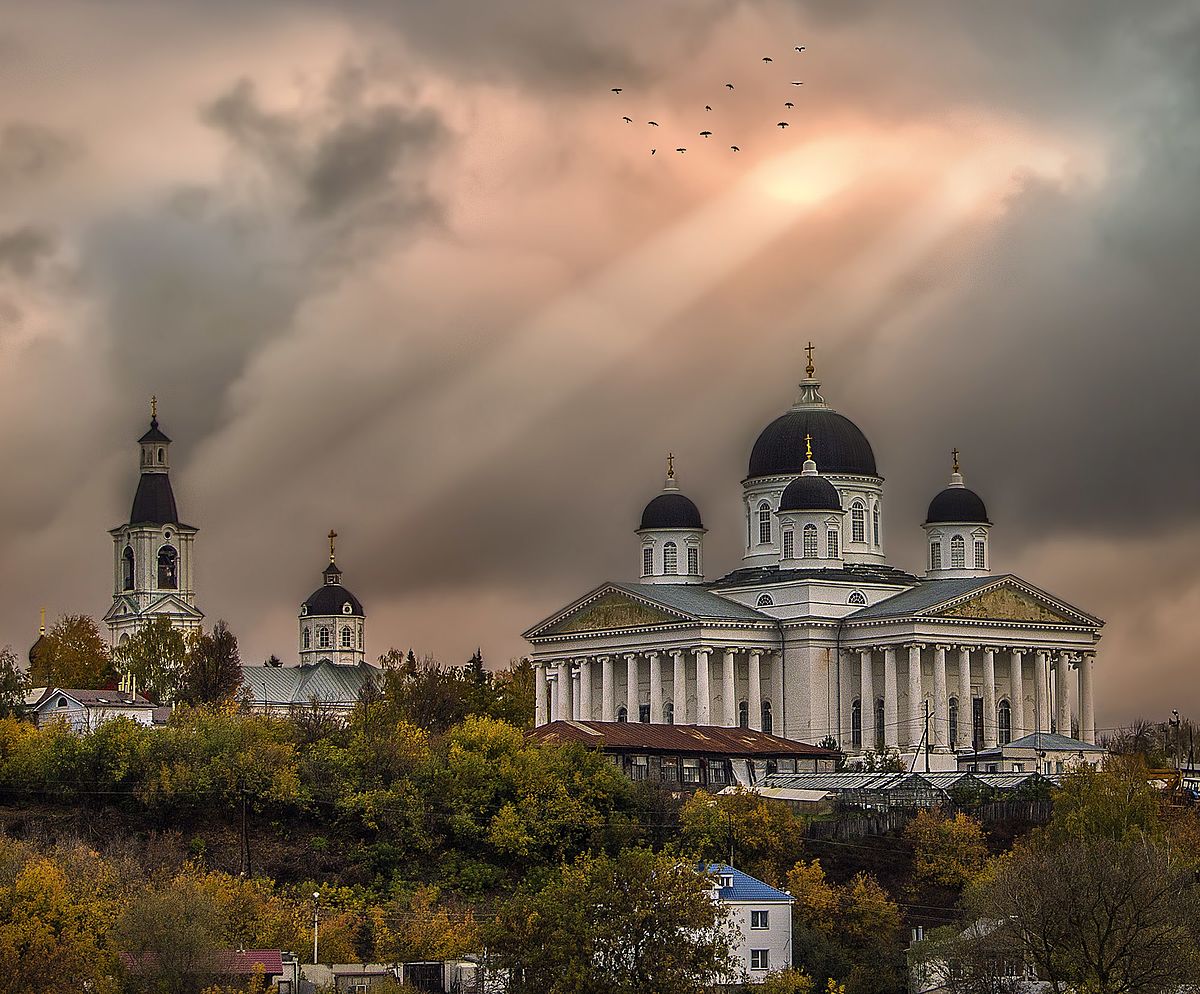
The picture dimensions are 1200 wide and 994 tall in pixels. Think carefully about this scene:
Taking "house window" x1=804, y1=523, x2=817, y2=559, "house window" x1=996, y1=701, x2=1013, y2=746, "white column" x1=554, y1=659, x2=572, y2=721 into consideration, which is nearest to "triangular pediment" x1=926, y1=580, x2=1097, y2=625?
"house window" x1=996, y1=701, x2=1013, y2=746

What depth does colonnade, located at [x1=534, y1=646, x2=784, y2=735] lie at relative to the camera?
12244 centimetres

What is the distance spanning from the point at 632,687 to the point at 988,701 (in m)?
15.4

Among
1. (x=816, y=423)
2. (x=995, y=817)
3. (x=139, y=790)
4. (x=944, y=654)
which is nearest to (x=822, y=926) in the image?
(x=995, y=817)

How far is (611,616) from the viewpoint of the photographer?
416 ft

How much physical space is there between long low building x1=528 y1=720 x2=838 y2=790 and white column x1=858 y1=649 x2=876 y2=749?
6.89 meters

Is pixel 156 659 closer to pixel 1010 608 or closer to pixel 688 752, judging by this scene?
pixel 688 752

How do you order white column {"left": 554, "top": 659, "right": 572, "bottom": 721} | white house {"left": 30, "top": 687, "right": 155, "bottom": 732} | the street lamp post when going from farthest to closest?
1. white column {"left": 554, "top": 659, "right": 572, "bottom": 721}
2. white house {"left": 30, "top": 687, "right": 155, "bottom": 732}
3. the street lamp post

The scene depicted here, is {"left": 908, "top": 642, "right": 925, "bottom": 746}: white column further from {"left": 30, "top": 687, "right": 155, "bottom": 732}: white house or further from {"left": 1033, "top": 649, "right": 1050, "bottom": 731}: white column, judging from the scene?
{"left": 30, "top": 687, "right": 155, "bottom": 732}: white house

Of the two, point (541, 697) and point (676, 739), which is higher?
point (541, 697)

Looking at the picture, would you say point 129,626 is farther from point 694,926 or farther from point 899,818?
point 694,926

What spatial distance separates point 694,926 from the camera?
2756 inches

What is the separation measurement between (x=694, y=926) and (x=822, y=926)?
14459mm

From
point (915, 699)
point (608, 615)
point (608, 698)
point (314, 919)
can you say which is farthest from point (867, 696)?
point (314, 919)

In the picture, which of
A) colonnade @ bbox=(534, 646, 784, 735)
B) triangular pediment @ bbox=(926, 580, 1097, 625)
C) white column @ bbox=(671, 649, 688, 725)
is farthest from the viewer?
colonnade @ bbox=(534, 646, 784, 735)
